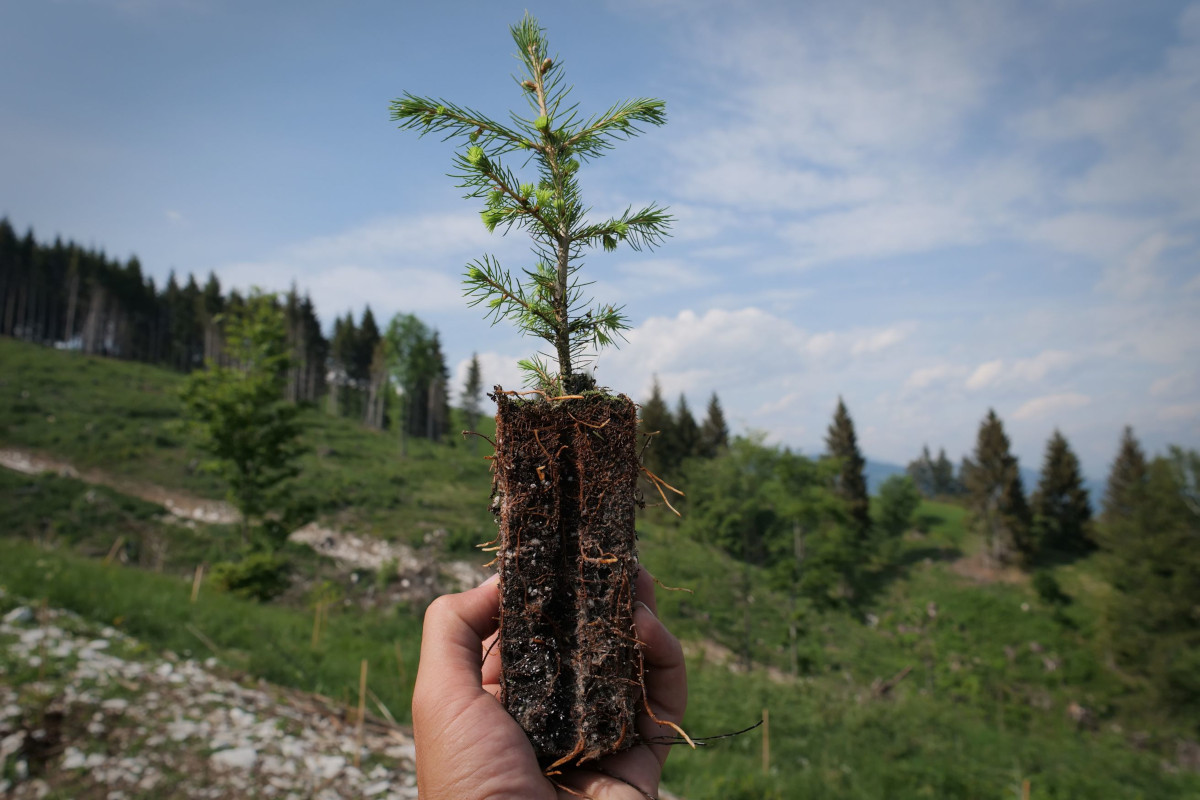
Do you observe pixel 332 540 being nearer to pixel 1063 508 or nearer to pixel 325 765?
pixel 325 765

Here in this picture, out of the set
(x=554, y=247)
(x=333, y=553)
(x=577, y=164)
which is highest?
(x=577, y=164)

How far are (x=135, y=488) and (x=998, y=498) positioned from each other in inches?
2032

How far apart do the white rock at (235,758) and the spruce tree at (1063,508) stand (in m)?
51.1

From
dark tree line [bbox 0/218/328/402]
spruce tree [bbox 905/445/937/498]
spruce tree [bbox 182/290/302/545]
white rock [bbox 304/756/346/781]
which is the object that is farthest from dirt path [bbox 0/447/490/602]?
spruce tree [bbox 905/445/937/498]

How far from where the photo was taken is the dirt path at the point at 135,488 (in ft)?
80.0

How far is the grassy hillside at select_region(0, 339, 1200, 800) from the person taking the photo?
10953 mm

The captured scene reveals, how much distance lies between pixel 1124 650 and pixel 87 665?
37.0 m

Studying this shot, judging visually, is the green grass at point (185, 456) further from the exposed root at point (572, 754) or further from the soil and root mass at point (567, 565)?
the exposed root at point (572, 754)

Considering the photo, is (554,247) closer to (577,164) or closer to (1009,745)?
(577,164)

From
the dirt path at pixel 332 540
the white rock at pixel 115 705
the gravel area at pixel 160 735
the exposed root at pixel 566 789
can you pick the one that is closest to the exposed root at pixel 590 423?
the exposed root at pixel 566 789

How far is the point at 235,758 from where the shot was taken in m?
6.64

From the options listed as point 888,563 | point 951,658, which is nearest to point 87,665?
point 951,658

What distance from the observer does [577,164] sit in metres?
2.78

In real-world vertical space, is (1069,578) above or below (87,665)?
below
